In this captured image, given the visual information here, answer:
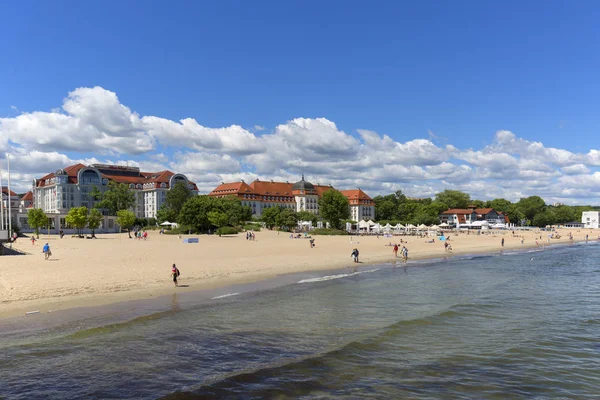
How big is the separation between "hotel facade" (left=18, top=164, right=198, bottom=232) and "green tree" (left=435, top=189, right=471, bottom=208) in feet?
329

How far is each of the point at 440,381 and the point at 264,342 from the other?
5633 millimetres

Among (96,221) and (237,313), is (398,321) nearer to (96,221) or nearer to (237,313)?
(237,313)

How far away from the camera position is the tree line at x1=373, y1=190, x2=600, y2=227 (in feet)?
495

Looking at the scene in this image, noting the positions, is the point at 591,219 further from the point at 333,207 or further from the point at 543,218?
the point at 333,207

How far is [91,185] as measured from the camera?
12038 centimetres

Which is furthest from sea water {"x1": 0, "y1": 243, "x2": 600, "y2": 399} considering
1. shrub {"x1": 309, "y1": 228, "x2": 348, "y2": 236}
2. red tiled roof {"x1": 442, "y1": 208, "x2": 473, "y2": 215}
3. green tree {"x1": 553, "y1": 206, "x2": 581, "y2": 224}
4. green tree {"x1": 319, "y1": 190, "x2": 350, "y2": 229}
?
green tree {"x1": 553, "y1": 206, "x2": 581, "y2": 224}

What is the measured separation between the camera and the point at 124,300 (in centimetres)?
2039

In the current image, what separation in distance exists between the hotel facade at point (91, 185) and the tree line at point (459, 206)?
64.9 m

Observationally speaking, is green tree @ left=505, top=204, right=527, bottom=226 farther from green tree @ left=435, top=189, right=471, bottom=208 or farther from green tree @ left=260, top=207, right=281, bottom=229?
green tree @ left=260, top=207, right=281, bottom=229

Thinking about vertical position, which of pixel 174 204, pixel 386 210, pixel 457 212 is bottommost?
pixel 457 212

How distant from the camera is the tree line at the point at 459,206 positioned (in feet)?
495

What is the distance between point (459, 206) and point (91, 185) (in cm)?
13453

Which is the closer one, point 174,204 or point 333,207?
point 333,207

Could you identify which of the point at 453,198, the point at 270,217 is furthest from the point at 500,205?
the point at 270,217
